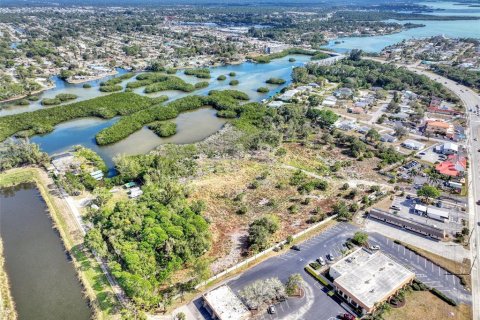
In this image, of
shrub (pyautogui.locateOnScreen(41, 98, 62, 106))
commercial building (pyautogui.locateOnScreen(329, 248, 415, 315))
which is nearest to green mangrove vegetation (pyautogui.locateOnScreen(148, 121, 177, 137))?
shrub (pyautogui.locateOnScreen(41, 98, 62, 106))

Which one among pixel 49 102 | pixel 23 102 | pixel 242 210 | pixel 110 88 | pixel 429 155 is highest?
pixel 110 88

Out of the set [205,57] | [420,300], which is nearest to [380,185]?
[420,300]

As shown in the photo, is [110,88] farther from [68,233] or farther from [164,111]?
[68,233]

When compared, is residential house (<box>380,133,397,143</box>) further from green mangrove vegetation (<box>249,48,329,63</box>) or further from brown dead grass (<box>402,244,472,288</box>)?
green mangrove vegetation (<box>249,48,329,63</box>)

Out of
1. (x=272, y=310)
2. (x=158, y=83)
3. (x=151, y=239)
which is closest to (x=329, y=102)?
(x=158, y=83)

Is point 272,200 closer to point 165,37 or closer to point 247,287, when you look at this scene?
point 247,287

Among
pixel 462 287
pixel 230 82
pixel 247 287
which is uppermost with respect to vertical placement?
pixel 230 82
